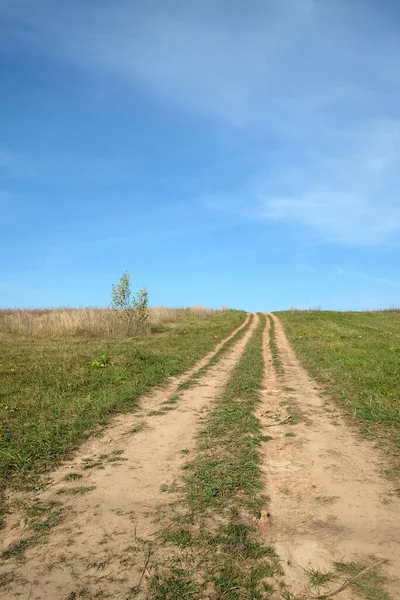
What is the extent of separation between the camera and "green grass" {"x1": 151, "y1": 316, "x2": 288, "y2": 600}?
11.5 ft

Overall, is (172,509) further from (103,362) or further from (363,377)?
(103,362)

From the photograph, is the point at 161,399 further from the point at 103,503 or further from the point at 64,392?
the point at 103,503

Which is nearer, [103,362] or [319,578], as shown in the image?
[319,578]

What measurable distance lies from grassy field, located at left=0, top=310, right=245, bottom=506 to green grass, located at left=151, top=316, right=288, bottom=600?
253cm

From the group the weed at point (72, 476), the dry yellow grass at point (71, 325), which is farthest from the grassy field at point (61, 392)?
the dry yellow grass at point (71, 325)

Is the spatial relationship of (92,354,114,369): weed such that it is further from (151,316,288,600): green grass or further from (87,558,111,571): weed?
(87,558,111,571): weed

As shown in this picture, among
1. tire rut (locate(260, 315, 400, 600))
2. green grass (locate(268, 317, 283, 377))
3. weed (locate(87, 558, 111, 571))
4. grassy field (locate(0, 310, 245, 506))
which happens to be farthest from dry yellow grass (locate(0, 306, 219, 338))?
weed (locate(87, 558, 111, 571))

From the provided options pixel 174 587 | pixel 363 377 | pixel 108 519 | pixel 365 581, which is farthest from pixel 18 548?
pixel 363 377

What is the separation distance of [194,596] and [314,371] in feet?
35.7

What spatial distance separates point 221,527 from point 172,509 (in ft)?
2.37

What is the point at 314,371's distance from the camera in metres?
13.5

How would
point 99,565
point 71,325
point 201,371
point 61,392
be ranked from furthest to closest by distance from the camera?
point 71,325 < point 201,371 < point 61,392 < point 99,565

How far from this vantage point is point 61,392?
11.1 metres

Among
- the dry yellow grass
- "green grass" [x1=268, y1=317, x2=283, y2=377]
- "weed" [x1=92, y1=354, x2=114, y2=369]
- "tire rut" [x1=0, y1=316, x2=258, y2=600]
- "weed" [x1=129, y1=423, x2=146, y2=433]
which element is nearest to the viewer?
"tire rut" [x1=0, y1=316, x2=258, y2=600]
